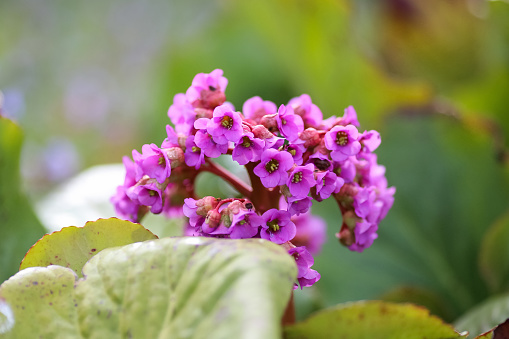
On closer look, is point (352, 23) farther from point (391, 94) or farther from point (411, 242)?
point (411, 242)

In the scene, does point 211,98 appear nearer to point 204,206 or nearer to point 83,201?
point 204,206

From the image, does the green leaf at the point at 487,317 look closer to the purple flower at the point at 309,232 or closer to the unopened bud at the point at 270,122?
the purple flower at the point at 309,232

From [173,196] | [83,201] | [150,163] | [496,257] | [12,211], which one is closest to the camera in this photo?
[150,163]

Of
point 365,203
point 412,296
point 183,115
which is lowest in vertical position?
point 412,296

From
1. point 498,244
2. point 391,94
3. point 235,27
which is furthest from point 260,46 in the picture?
point 498,244

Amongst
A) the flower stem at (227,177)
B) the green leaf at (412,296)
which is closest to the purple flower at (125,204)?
the flower stem at (227,177)

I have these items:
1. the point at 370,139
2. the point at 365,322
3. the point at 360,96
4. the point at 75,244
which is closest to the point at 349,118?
the point at 370,139
